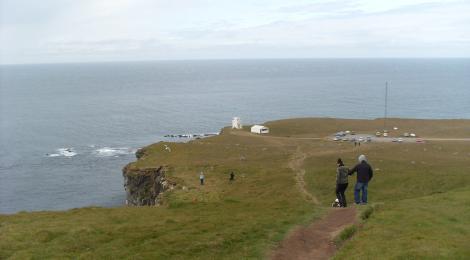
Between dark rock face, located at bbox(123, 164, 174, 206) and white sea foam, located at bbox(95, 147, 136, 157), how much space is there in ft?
141

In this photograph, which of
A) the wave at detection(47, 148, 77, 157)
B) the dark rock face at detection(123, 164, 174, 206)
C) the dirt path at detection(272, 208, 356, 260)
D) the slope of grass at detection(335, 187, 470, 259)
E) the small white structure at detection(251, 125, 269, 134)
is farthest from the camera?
the wave at detection(47, 148, 77, 157)

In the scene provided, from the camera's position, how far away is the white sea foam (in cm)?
10826

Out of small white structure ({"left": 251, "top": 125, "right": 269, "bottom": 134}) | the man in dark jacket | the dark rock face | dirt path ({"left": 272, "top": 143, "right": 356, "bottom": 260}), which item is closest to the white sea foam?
small white structure ({"left": 251, "top": 125, "right": 269, "bottom": 134})

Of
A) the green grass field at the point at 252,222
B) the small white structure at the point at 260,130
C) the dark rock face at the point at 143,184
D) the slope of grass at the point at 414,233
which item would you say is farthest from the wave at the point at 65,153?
the slope of grass at the point at 414,233

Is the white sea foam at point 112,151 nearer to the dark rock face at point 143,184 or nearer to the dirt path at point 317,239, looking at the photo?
the dark rock face at point 143,184

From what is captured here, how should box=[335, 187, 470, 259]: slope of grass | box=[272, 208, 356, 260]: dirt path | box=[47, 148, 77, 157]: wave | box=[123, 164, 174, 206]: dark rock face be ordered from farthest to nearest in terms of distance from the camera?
box=[47, 148, 77, 157]: wave
box=[123, 164, 174, 206]: dark rock face
box=[272, 208, 356, 260]: dirt path
box=[335, 187, 470, 259]: slope of grass

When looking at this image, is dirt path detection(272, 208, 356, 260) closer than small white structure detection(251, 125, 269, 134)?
Yes

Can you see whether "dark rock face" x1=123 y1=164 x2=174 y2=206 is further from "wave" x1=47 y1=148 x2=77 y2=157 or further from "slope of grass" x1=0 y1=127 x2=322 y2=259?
"wave" x1=47 y1=148 x2=77 y2=157

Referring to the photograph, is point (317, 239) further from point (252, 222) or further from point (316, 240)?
point (252, 222)

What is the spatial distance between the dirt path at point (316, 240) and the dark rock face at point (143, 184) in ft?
121

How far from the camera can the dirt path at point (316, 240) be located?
709 inches

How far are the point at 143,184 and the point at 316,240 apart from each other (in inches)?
1824

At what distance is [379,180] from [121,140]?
313ft

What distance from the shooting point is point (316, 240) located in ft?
64.7
